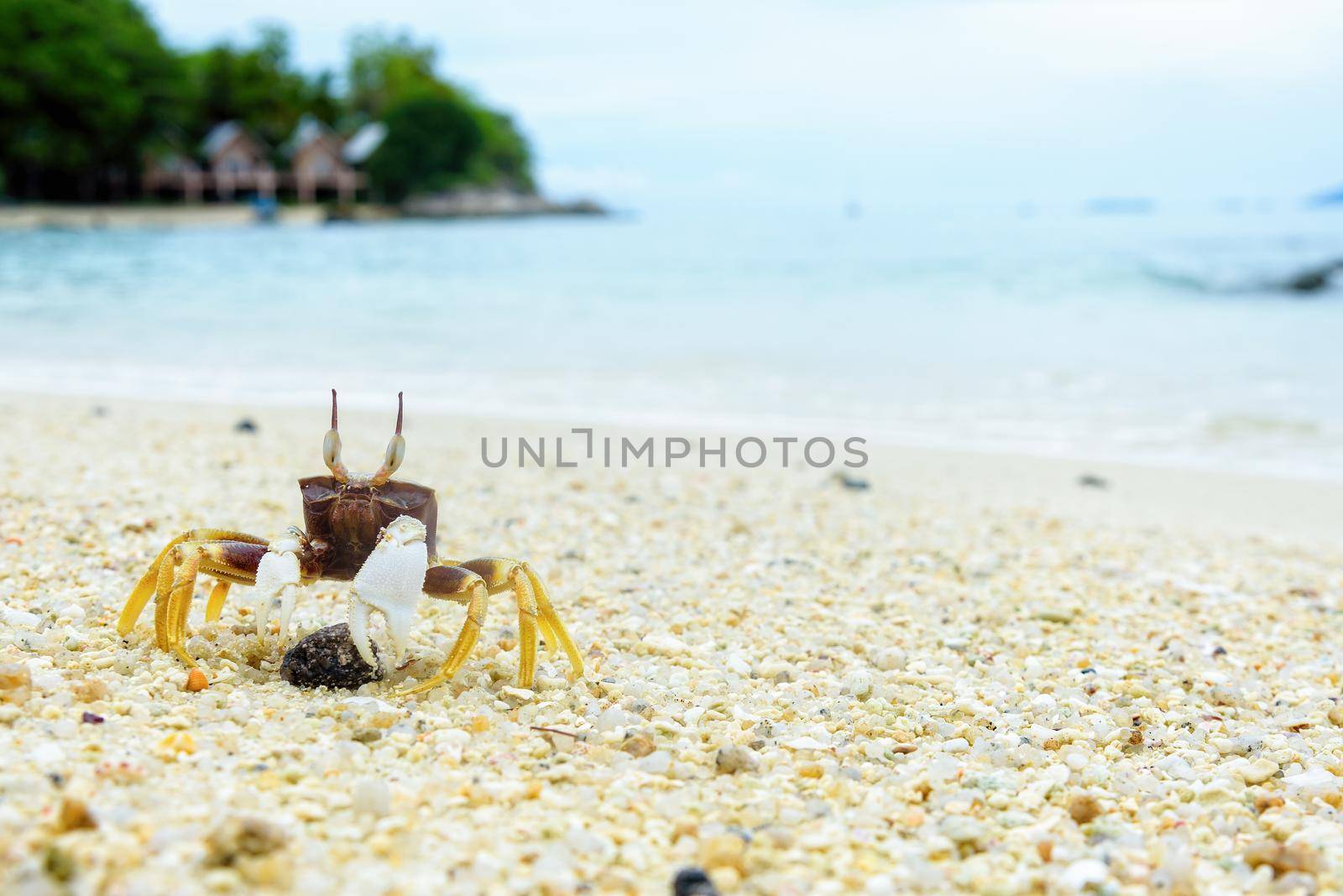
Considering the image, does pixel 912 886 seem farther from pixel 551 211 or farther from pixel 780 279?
pixel 551 211

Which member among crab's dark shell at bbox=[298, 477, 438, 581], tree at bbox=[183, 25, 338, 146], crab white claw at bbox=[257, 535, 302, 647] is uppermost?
tree at bbox=[183, 25, 338, 146]

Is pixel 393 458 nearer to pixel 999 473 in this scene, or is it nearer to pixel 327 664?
pixel 327 664

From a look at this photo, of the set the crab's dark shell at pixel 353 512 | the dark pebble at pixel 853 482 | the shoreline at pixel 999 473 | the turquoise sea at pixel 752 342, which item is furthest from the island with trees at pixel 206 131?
the crab's dark shell at pixel 353 512

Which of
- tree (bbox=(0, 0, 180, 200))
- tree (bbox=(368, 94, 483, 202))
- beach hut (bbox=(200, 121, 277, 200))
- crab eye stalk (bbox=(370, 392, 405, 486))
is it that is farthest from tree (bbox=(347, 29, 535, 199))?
crab eye stalk (bbox=(370, 392, 405, 486))

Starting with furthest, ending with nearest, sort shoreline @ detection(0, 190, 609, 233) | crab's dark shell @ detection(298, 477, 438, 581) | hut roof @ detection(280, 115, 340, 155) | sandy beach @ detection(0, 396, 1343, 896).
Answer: hut roof @ detection(280, 115, 340, 155) < shoreline @ detection(0, 190, 609, 233) < crab's dark shell @ detection(298, 477, 438, 581) < sandy beach @ detection(0, 396, 1343, 896)

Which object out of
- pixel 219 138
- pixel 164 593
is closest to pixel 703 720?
pixel 164 593

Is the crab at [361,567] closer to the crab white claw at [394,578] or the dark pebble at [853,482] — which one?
the crab white claw at [394,578]

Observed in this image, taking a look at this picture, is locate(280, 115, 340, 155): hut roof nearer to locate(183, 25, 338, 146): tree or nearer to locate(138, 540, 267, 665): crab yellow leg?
locate(183, 25, 338, 146): tree
